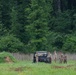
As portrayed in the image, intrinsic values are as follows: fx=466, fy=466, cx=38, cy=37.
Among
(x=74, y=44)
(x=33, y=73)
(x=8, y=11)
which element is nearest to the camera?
(x=33, y=73)

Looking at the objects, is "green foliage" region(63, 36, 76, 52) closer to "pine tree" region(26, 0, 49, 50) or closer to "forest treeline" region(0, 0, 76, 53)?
"forest treeline" region(0, 0, 76, 53)

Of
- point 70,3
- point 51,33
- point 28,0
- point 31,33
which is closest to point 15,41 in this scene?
point 31,33

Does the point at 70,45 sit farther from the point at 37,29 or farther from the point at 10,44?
the point at 10,44

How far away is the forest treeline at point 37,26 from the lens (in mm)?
73250

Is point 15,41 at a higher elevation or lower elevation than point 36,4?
lower

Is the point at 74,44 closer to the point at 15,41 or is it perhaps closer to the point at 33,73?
the point at 15,41

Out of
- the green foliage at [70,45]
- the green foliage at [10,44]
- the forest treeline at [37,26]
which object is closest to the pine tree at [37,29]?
the forest treeline at [37,26]

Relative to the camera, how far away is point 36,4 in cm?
7450

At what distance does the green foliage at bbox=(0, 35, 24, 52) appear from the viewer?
74.0 meters

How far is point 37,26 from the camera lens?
2881 inches

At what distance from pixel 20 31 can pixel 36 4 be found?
8.10m

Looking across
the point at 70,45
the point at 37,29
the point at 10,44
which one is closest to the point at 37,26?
the point at 37,29

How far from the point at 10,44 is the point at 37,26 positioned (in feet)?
17.6

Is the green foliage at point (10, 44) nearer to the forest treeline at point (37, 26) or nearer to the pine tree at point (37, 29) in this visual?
the forest treeline at point (37, 26)
